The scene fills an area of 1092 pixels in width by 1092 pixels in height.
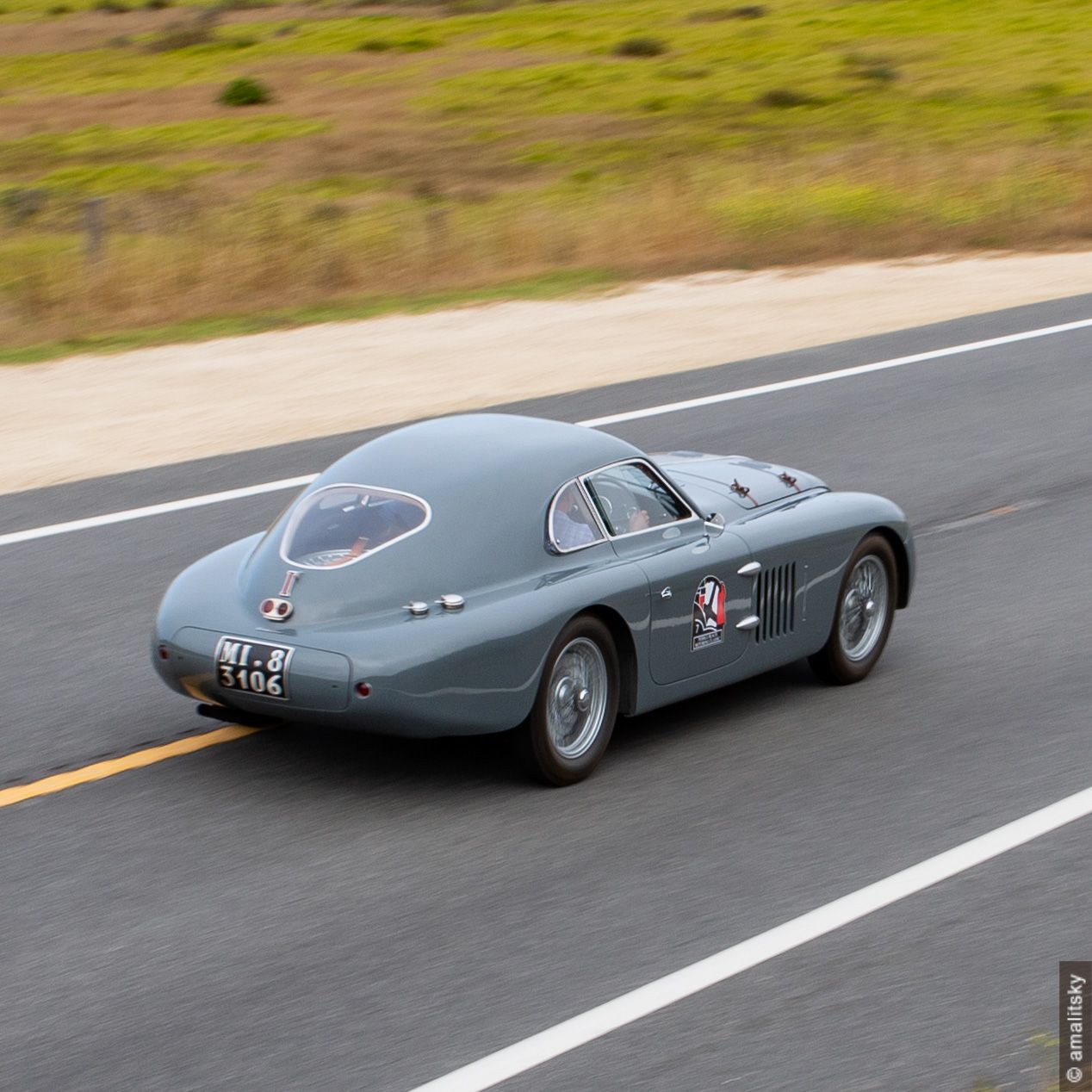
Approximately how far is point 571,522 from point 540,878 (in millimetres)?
1571

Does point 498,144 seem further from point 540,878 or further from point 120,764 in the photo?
point 540,878

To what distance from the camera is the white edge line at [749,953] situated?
5176 mm

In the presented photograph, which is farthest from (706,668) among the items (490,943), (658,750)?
(490,943)

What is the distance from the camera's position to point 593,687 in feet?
24.0

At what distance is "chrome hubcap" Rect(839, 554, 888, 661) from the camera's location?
28.4 feet

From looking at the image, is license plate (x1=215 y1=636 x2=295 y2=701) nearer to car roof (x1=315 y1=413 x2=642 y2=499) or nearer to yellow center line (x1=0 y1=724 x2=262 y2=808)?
yellow center line (x1=0 y1=724 x2=262 y2=808)

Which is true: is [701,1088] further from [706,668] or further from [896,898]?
[706,668]

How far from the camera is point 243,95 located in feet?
171

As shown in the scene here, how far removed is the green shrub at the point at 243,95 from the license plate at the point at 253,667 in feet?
155

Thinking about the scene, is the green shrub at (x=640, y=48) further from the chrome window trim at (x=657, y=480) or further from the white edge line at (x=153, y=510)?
the chrome window trim at (x=657, y=480)

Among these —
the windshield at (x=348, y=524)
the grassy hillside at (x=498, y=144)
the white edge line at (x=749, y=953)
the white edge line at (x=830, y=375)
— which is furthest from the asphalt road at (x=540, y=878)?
the grassy hillside at (x=498, y=144)

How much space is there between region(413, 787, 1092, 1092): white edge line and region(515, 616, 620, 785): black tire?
130 cm

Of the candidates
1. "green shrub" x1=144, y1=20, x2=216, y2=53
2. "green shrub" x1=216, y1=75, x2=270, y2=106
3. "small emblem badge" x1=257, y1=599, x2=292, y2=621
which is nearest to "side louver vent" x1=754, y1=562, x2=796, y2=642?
"small emblem badge" x1=257, y1=599, x2=292, y2=621

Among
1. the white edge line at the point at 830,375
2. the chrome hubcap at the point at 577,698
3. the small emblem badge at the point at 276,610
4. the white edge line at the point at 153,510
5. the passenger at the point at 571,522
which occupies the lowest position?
the white edge line at the point at 830,375
